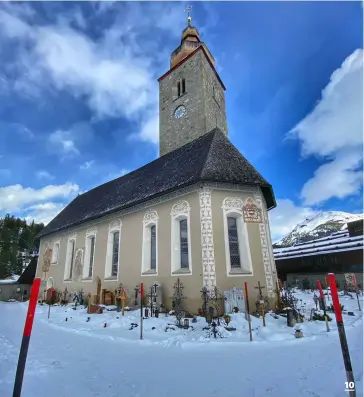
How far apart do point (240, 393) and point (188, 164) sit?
509 inches

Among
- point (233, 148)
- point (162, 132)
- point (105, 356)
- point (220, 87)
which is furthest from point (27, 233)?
point (105, 356)

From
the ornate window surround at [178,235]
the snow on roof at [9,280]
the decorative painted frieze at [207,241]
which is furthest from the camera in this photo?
the snow on roof at [9,280]

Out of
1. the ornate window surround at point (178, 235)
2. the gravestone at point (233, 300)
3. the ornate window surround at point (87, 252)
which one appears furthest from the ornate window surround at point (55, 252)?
the gravestone at point (233, 300)

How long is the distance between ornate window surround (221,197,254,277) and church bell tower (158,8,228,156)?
1002 cm

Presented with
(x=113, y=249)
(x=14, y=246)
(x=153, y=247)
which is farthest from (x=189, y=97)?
(x=14, y=246)

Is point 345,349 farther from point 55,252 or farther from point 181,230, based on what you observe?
point 55,252

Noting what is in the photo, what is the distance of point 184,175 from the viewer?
14.3 m

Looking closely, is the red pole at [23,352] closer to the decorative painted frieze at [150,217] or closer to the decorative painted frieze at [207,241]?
→ the decorative painted frieze at [207,241]

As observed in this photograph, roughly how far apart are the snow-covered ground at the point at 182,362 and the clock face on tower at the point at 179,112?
763 inches

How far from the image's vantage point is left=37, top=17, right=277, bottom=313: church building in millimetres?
12102

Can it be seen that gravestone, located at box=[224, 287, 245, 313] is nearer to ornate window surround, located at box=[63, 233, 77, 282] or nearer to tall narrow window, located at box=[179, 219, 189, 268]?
tall narrow window, located at box=[179, 219, 189, 268]

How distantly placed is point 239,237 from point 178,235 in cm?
325

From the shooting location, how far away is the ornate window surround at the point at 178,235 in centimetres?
1244

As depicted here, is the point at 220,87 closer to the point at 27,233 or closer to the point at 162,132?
the point at 162,132
